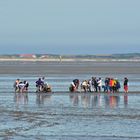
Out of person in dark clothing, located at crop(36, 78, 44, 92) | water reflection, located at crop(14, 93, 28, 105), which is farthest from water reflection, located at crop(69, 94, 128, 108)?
person in dark clothing, located at crop(36, 78, 44, 92)

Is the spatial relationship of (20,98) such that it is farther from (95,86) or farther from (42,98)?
(95,86)

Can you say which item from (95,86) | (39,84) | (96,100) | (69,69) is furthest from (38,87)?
(69,69)

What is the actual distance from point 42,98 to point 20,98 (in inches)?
57.6

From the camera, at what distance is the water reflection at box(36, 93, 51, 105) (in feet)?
140

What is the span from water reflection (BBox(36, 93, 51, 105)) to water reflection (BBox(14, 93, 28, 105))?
0.79 m

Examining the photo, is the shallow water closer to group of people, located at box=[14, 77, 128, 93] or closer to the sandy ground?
group of people, located at box=[14, 77, 128, 93]

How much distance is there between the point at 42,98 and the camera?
45094mm

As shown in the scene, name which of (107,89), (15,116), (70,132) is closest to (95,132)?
(70,132)

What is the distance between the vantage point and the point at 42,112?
35406 mm

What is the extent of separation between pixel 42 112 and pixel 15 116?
2436 mm

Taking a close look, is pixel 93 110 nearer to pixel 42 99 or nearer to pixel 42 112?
pixel 42 112

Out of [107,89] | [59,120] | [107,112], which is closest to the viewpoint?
[59,120]

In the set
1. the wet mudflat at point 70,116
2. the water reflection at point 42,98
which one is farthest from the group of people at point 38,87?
the wet mudflat at point 70,116

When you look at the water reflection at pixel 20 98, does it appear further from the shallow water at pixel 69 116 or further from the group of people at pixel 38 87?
the group of people at pixel 38 87
